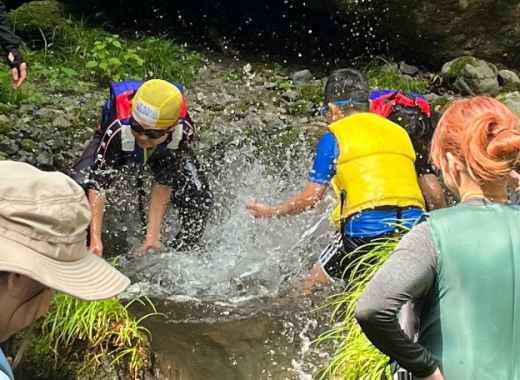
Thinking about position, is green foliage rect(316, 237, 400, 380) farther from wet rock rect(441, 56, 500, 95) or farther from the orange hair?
wet rock rect(441, 56, 500, 95)

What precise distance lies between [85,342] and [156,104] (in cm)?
135

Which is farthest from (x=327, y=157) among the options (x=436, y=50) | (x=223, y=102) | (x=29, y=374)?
(x=436, y=50)

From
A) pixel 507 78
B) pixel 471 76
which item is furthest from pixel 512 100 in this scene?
pixel 507 78

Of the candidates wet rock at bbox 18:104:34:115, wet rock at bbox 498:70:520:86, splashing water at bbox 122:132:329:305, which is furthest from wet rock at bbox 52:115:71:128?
wet rock at bbox 498:70:520:86

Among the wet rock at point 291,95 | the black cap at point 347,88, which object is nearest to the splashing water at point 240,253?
the black cap at point 347,88

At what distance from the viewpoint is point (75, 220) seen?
5.60 ft

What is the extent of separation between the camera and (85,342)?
3.95 metres

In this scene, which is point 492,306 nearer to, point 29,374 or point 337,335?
point 337,335

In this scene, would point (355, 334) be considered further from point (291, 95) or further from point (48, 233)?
point (291, 95)

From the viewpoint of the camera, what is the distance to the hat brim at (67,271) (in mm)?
1581

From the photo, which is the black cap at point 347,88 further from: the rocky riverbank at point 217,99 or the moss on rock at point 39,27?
the moss on rock at point 39,27

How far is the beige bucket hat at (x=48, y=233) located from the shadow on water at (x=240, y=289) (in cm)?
237

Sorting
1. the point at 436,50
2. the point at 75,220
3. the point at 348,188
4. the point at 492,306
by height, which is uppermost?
the point at 75,220

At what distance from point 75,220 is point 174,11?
344 inches
